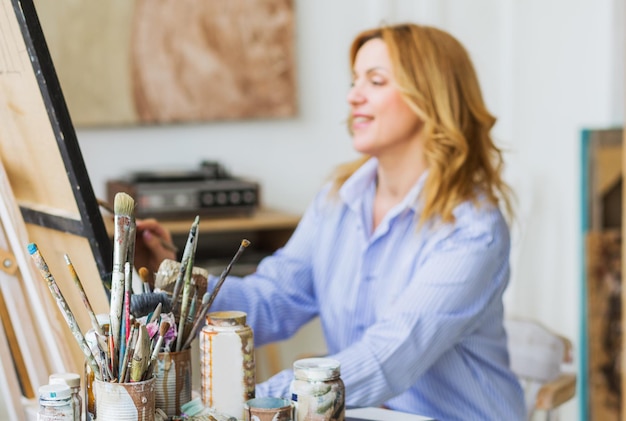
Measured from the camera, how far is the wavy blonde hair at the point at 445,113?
2008mm

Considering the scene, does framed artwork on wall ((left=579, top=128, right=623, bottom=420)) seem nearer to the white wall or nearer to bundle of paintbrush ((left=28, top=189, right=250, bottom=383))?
the white wall

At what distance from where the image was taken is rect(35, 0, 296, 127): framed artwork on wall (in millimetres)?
3477

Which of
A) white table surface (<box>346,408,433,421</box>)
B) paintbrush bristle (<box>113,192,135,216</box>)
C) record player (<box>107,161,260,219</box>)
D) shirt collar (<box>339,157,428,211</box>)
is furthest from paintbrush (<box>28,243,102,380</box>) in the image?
record player (<box>107,161,260,219</box>)

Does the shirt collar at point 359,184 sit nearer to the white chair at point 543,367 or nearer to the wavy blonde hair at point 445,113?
the wavy blonde hair at point 445,113

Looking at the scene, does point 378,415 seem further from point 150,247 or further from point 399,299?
point 150,247

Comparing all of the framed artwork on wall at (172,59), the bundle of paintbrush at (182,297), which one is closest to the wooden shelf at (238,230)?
the framed artwork on wall at (172,59)

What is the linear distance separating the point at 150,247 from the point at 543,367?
105 centimetres

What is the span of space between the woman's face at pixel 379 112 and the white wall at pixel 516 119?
1731 mm

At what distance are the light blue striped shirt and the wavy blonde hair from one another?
0.18ft

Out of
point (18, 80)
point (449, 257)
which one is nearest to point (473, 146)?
point (449, 257)

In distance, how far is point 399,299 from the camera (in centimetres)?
180

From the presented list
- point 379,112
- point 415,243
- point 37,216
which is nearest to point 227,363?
point 37,216

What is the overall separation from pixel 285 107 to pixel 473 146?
1.75m

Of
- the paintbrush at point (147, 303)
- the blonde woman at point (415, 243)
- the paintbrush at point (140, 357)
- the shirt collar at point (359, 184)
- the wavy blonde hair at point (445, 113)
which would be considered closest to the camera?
the paintbrush at point (140, 357)
